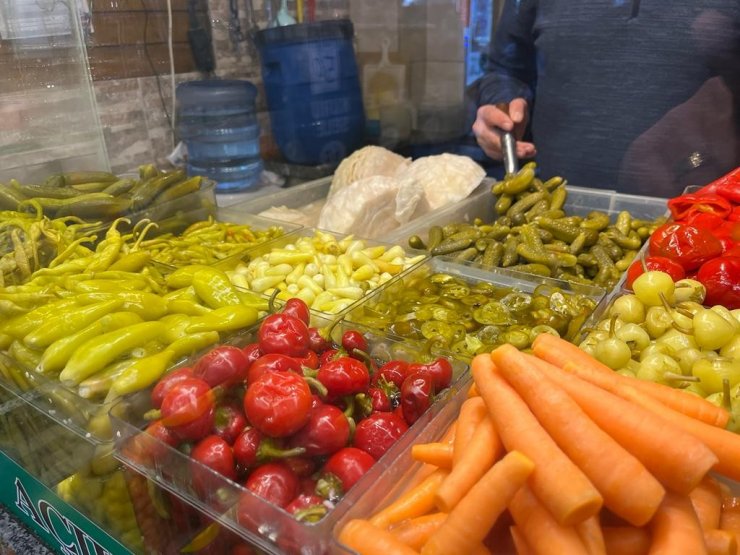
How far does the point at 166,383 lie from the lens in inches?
43.7

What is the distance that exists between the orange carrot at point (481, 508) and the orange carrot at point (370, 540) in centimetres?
5

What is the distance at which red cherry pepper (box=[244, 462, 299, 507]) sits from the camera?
0.94 metres

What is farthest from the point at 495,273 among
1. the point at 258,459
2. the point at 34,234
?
the point at 34,234

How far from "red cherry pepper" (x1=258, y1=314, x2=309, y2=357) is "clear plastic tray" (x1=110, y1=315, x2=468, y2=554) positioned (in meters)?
0.26

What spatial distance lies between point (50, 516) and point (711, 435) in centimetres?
139

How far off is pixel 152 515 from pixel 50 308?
65 centimetres

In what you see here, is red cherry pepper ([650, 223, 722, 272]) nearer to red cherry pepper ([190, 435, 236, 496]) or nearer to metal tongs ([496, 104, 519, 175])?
metal tongs ([496, 104, 519, 175])

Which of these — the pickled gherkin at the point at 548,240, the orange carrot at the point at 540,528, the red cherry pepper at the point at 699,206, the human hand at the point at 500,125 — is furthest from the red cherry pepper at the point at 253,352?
the human hand at the point at 500,125

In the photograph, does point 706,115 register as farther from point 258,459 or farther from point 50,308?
point 50,308

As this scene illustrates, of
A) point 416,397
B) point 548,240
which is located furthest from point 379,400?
point 548,240

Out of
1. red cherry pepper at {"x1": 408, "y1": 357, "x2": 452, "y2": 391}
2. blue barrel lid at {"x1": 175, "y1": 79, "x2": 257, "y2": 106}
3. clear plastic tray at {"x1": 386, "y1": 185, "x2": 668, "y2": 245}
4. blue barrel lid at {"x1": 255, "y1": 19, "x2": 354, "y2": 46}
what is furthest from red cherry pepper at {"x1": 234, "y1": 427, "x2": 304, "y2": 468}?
blue barrel lid at {"x1": 255, "y1": 19, "x2": 354, "y2": 46}

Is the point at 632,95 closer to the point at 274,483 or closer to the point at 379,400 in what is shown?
the point at 379,400

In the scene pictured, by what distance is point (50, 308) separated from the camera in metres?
1.49

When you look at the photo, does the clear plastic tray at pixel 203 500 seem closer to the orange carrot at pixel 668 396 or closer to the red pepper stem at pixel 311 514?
the red pepper stem at pixel 311 514
